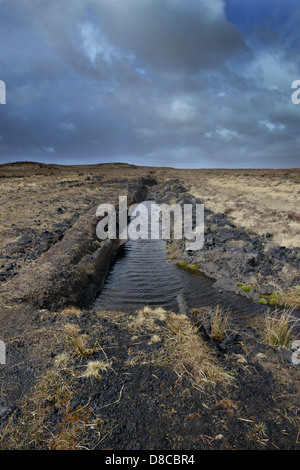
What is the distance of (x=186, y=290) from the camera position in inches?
411

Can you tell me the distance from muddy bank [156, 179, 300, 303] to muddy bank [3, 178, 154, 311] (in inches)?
181

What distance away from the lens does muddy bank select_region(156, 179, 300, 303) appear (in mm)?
9773

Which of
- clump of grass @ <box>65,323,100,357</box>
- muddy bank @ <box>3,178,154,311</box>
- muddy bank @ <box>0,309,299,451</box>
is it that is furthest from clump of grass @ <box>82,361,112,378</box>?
muddy bank @ <box>3,178,154,311</box>

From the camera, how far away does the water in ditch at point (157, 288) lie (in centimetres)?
922

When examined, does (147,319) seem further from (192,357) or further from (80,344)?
(80,344)

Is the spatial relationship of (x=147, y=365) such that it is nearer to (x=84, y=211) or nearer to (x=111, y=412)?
(x=111, y=412)

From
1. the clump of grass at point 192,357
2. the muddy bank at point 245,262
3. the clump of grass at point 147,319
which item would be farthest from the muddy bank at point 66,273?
the muddy bank at point 245,262

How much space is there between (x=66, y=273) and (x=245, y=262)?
7178 mm

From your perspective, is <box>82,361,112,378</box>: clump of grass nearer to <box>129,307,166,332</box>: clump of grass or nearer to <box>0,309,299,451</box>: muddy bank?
<box>0,309,299,451</box>: muddy bank

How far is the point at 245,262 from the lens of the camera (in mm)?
10945

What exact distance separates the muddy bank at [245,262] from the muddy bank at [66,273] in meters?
4.60

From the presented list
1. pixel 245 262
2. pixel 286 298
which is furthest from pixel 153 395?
pixel 245 262

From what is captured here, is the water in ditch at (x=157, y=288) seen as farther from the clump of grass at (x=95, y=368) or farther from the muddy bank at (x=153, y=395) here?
the clump of grass at (x=95, y=368)

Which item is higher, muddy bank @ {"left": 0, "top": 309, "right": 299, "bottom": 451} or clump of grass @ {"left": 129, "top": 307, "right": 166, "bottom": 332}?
clump of grass @ {"left": 129, "top": 307, "right": 166, "bottom": 332}
